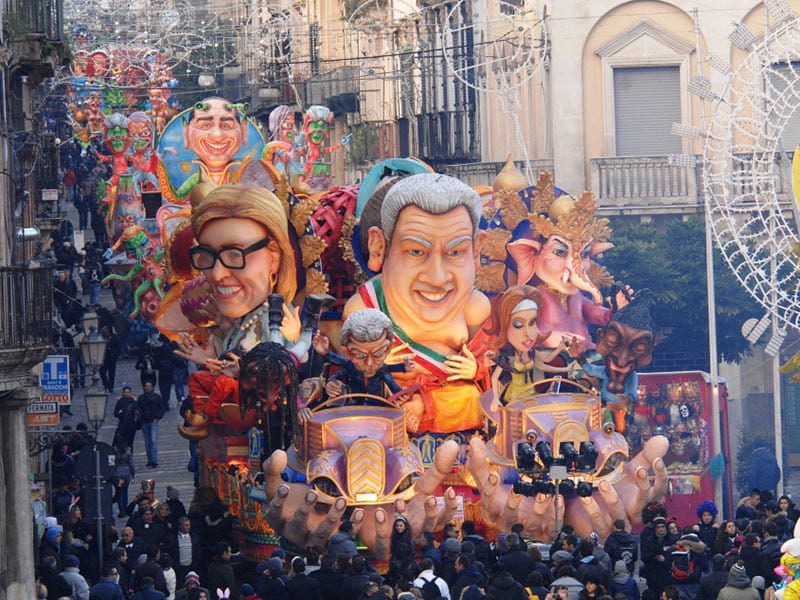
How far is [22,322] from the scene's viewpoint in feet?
99.2

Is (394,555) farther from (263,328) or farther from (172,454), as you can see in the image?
(172,454)

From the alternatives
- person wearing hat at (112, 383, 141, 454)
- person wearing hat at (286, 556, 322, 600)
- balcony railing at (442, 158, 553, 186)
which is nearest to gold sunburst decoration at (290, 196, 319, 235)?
person wearing hat at (112, 383, 141, 454)

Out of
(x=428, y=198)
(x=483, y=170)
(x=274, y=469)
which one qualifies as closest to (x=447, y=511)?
(x=274, y=469)

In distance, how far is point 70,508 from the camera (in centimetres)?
3622

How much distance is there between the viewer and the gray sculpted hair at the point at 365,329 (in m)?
36.2

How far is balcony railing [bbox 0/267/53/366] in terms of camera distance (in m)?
29.6

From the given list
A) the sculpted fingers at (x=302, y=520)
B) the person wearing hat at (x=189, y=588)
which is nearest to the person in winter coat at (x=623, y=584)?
the person wearing hat at (x=189, y=588)

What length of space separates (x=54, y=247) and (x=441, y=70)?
9.08m

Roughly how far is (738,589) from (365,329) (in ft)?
27.6

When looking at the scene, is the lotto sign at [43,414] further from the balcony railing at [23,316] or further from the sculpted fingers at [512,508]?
the sculpted fingers at [512,508]

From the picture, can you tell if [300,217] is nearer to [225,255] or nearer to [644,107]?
[225,255]

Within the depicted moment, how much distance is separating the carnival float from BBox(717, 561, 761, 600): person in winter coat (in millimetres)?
5889

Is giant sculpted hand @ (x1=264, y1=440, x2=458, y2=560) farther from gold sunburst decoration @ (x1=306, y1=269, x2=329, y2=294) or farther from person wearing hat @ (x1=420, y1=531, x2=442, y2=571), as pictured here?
gold sunburst decoration @ (x1=306, y1=269, x2=329, y2=294)

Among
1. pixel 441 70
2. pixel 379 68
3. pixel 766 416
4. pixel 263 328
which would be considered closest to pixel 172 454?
pixel 263 328
